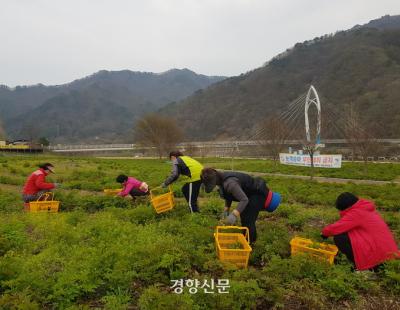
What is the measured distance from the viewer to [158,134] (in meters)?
53.8

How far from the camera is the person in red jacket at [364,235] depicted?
499 cm

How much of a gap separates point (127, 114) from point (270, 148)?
160 meters

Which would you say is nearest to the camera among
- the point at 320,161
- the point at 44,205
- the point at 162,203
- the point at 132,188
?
the point at 162,203

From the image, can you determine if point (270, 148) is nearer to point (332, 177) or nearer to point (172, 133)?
point (332, 177)

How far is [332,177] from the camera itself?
71.2 feet

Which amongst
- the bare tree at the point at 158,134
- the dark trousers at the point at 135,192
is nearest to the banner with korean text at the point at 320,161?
the dark trousers at the point at 135,192

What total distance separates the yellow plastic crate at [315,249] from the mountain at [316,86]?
6718cm

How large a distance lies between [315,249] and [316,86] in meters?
105

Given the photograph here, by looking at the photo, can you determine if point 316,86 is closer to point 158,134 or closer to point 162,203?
point 158,134

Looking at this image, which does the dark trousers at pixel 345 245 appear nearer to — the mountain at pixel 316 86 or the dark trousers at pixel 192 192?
the dark trousers at pixel 192 192

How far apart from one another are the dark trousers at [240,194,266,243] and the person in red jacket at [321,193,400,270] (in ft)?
4.20

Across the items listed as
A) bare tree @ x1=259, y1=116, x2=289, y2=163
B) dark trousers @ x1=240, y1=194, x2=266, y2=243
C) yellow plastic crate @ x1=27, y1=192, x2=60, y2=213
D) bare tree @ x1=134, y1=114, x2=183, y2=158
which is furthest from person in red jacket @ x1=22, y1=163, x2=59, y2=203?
bare tree @ x1=134, y1=114, x2=183, y2=158

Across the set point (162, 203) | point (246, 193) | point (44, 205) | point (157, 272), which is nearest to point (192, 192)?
point (162, 203)

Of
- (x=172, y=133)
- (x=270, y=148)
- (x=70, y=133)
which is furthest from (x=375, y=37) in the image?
(x=70, y=133)
